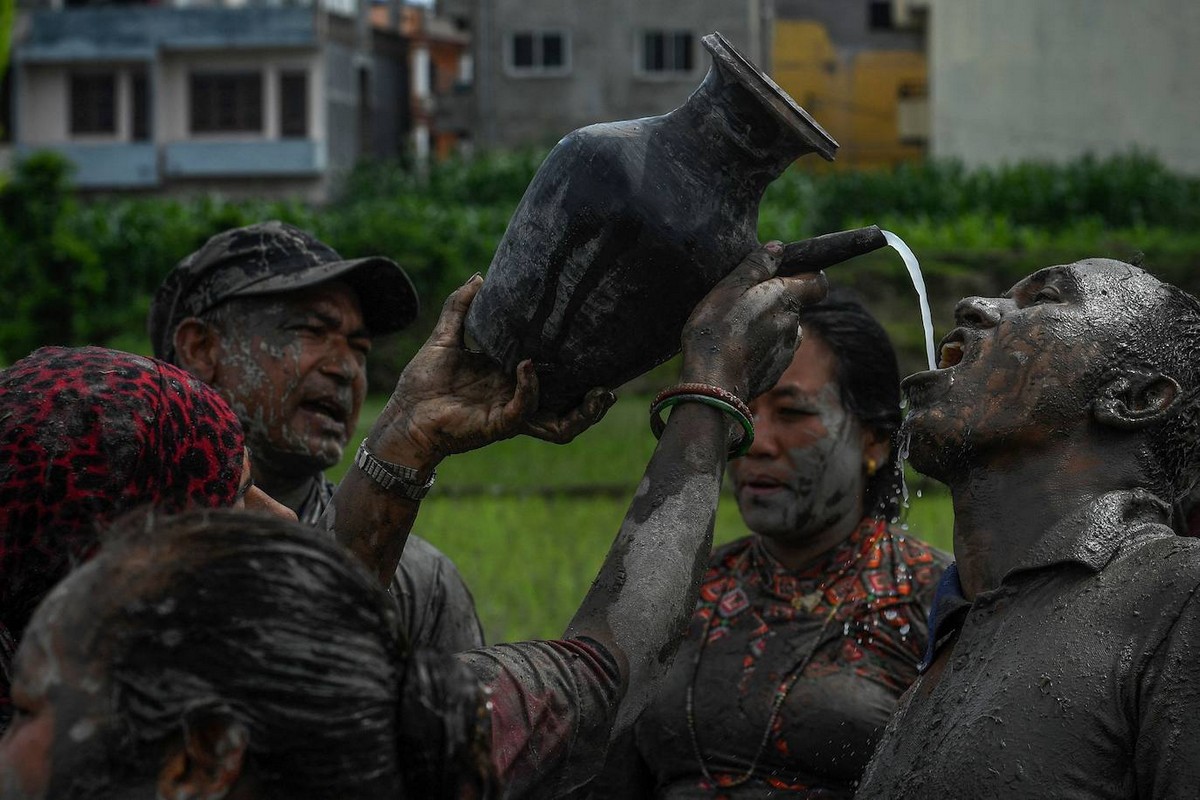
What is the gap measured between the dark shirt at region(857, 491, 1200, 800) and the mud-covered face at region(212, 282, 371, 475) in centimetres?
161

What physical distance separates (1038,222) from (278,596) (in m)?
26.3

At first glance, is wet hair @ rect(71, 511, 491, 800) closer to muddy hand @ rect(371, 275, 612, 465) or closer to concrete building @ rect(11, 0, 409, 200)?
muddy hand @ rect(371, 275, 612, 465)

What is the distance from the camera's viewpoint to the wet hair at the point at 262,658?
5.72 feet

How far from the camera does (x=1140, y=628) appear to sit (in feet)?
8.20

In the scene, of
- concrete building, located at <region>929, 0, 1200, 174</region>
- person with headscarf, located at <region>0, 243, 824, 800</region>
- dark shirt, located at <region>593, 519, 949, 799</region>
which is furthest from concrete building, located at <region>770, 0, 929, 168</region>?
person with headscarf, located at <region>0, 243, 824, 800</region>

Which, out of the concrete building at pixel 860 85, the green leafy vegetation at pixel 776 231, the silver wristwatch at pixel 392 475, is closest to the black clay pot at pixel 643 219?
the silver wristwatch at pixel 392 475

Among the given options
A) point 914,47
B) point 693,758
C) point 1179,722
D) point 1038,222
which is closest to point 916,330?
point 1038,222

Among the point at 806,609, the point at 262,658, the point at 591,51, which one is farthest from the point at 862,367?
the point at 591,51

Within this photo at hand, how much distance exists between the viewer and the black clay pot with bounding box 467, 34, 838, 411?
279cm

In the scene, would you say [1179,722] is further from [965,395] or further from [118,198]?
[118,198]

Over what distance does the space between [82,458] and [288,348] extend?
1.60m

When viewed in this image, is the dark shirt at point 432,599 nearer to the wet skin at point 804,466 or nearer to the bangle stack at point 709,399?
the wet skin at point 804,466

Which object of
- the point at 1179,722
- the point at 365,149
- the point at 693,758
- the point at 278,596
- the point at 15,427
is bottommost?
the point at 693,758

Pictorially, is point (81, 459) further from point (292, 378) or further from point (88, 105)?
point (88, 105)
